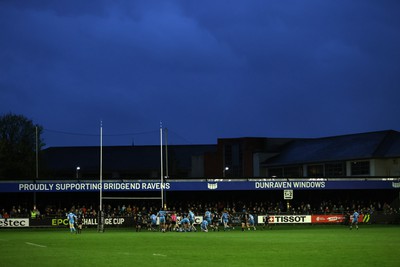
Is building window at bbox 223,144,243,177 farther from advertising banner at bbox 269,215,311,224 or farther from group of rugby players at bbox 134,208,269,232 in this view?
group of rugby players at bbox 134,208,269,232

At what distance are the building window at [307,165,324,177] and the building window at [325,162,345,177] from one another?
0.90 m

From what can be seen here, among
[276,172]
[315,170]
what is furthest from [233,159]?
[315,170]

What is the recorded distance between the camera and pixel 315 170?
92.0 m

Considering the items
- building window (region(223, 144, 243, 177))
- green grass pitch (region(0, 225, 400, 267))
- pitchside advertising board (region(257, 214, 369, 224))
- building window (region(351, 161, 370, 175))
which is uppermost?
building window (region(223, 144, 243, 177))

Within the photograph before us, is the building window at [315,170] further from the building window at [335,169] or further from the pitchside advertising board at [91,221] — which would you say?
the pitchside advertising board at [91,221]

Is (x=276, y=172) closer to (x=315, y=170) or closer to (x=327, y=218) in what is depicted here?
(x=315, y=170)

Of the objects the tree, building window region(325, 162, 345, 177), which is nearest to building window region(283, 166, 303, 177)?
building window region(325, 162, 345, 177)

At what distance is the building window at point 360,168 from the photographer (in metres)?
83.8

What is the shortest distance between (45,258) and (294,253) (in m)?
9.12

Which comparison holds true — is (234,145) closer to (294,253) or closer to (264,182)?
(264,182)

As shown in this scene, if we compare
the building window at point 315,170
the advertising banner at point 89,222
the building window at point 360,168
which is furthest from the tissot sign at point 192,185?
the building window at point 315,170

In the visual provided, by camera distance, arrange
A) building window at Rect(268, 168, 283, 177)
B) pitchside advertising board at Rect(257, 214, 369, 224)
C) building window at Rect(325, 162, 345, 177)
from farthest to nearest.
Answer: building window at Rect(268, 168, 283, 177), building window at Rect(325, 162, 345, 177), pitchside advertising board at Rect(257, 214, 369, 224)

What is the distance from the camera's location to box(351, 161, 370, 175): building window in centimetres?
8381

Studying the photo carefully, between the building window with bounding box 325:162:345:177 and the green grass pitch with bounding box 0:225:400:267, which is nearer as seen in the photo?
the green grass pitch with bounding box 0:225:400:267
